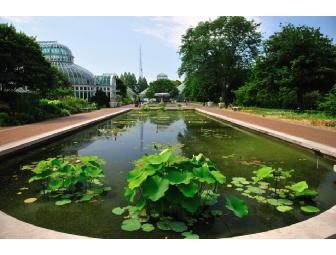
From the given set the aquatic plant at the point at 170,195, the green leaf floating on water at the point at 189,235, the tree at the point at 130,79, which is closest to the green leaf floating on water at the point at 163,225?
the aquatic plant at the point at 170,195

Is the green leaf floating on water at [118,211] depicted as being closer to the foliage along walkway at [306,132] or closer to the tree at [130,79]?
the foliage along walkway at [306,132]

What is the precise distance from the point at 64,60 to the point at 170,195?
165ft

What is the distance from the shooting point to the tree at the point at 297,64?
69.6 ft

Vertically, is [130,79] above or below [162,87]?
above

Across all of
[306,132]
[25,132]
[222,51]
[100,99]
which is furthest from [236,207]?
[222,51]

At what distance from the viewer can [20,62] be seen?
61.5 feet

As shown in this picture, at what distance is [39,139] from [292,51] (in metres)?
19.7

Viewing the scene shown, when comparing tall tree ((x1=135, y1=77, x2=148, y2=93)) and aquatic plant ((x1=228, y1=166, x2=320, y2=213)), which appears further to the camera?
tall tree ((x1=135, y1=77, x2=148, y2=93))

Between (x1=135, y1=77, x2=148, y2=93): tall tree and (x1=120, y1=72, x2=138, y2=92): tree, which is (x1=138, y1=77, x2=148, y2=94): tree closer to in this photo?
(x1=135, y1=77, x2=148, y2=93): tall tree

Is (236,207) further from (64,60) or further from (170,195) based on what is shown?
(64,60)

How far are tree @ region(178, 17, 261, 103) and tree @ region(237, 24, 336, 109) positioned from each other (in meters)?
14.4

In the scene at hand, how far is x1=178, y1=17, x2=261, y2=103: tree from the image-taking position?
38.7 metres

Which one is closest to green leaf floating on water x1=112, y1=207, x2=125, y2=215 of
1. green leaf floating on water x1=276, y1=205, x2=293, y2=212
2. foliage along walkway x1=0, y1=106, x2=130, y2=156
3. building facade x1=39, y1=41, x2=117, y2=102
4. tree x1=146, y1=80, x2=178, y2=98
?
green leaf floating on water x1=276, y1=205, x2=293, y2=212

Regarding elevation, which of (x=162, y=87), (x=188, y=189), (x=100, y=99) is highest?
(x=162, y=87)
